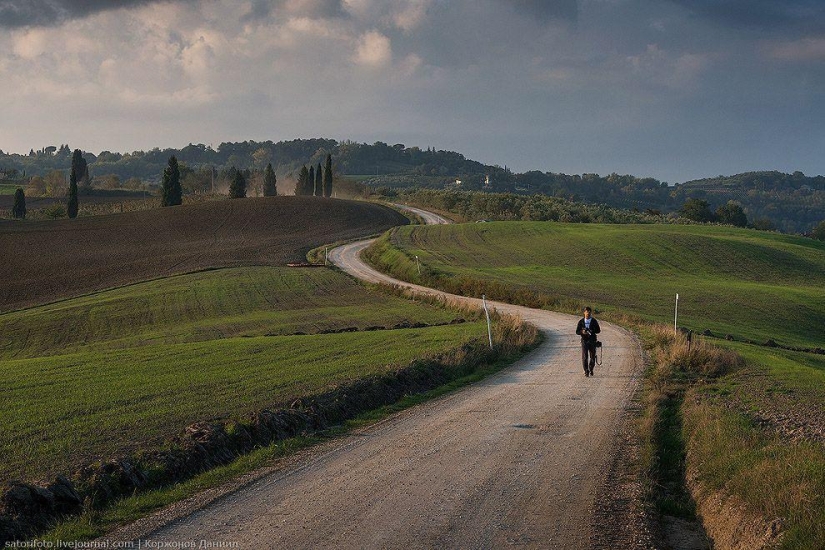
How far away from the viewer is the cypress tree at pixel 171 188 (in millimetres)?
140500

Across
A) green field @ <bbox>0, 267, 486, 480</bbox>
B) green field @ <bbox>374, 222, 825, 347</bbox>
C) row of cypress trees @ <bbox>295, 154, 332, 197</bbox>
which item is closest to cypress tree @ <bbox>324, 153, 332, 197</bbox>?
row of cypress trees @ <bbox>295, 154, 332, 197</bbox>

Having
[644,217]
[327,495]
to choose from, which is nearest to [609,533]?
[327,495]

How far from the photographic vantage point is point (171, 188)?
141 metres

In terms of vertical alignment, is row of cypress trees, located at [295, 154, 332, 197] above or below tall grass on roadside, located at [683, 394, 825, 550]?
above

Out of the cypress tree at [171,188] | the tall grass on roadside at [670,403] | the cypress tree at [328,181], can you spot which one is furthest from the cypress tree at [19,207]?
the tall grass on roadside at [670,403]

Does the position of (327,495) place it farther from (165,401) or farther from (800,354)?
(800,354)

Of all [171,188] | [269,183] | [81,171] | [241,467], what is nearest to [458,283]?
[241,467]

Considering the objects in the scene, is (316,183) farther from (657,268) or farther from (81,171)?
(657,268)

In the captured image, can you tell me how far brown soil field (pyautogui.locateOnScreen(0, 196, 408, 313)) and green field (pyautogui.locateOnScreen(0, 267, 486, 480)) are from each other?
12749 millimetres

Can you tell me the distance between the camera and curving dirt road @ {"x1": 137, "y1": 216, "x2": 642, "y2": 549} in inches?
371

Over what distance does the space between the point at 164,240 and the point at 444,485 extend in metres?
96.8

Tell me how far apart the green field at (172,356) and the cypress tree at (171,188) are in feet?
264

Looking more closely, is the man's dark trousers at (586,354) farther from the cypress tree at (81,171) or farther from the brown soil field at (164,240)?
→ the cypress tree at (81,171)

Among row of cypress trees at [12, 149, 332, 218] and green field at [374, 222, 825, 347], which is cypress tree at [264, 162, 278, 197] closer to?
row of cypress trees at [12, 149, 332, 218]
